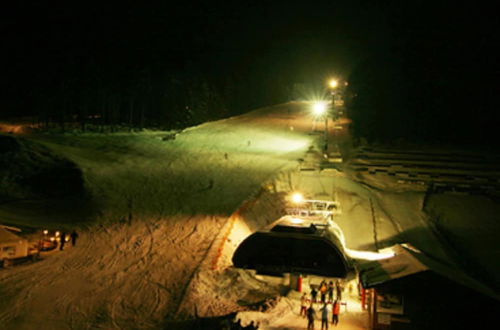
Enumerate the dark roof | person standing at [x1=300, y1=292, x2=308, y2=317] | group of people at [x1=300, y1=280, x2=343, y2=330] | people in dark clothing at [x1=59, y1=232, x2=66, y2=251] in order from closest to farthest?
the dark roof, group of people at [x1=300, y1=280, x2=343, y2=330], person standing at [x1=300, y1=292, x2=308, y2=317], people in dark clothing at [x1=59, y1=232, x2=66, y2=251]

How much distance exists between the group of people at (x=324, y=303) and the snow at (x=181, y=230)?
0.32m

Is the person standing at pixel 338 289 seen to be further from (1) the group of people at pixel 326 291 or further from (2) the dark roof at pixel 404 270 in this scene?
(2) the dark roof at pixel 404 270

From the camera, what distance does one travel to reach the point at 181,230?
15.2 meters

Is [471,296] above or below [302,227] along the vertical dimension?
below

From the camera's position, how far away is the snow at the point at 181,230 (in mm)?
10445

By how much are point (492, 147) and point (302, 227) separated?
75.6ft

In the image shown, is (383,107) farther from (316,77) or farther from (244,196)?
(316,77)

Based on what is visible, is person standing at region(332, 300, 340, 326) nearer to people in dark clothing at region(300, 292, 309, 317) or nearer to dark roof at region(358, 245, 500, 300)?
people in dark clothing at region(300, 292, 309, 317)

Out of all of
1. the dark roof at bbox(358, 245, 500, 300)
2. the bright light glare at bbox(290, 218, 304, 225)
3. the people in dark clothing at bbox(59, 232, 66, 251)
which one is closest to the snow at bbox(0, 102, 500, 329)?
the people in dark clothing at bbox(59, 232, 66, 251)

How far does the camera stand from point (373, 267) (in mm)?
9492

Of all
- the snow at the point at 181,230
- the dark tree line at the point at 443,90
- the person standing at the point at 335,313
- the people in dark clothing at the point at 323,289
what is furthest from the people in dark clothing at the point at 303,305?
the dark tree line at the point at 443,90

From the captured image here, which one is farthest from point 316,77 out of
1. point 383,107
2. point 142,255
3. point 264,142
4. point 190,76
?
point 142,255

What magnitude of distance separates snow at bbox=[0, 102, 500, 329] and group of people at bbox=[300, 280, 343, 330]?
0.32 metres

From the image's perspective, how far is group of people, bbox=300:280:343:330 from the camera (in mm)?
9117
